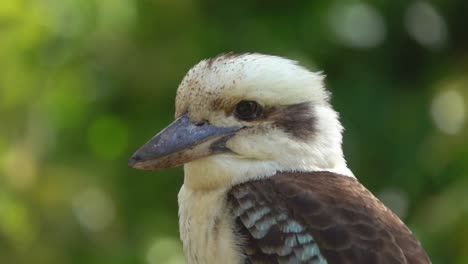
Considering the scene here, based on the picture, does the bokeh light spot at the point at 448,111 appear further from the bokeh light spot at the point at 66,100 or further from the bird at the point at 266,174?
the bird at the point at 266,174

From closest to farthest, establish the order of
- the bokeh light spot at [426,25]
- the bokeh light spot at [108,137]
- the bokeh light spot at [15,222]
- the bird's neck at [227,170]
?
the bird's neck at [227,170] < the bokeh light spot at [15,222] < the bokeh light spot at [108,137] < the bokeh light spot at [426,25]

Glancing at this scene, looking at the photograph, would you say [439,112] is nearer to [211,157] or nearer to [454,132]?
[454,132]

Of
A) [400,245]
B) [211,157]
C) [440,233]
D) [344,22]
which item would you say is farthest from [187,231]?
[344,22]

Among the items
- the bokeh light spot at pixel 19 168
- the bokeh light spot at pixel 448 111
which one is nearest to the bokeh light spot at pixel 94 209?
the bokeh light spot at pixel 19 168

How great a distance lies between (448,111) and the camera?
6.30 m

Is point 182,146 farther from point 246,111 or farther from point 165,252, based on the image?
point 165,252

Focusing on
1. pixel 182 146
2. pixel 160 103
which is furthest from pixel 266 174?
pixel 160 103

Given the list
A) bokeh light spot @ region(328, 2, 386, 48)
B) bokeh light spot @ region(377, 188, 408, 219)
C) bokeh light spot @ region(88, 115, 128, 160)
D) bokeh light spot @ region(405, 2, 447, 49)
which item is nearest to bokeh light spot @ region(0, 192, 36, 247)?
bokeh light spot @ region(88, 115, 128, 160)

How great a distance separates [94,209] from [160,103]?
631 mm

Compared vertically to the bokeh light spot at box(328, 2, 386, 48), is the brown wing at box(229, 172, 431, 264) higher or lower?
higher

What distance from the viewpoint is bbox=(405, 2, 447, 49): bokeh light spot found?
700 centimetres

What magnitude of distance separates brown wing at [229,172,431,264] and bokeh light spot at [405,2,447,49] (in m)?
3.20

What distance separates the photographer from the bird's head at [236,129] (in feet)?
13.1

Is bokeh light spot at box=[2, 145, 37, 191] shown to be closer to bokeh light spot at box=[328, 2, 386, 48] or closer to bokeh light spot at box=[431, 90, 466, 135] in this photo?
bokeh light spot at box=[328, 2, 386, 48]
